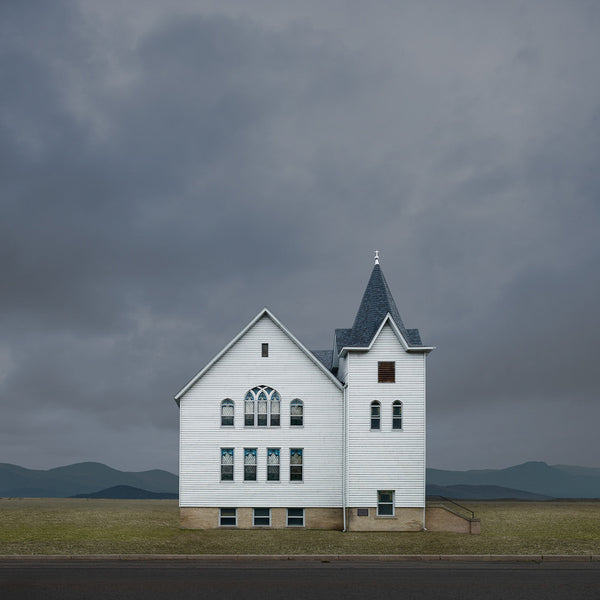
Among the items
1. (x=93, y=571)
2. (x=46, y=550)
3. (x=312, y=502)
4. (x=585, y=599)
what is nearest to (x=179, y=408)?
(x=312, y=502)

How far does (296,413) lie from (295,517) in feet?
18.4

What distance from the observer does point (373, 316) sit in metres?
40.2

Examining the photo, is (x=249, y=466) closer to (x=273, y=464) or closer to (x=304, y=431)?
(x=273, y=464)

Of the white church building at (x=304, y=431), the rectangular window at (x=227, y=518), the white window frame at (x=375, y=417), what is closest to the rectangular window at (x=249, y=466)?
the white church building at (x=304, y=431)

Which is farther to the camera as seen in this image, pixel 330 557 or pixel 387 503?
pixel 387 503

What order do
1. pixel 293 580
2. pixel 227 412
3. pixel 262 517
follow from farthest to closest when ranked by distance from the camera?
pixel 227 412
pixel 262 517
pixel 293 580

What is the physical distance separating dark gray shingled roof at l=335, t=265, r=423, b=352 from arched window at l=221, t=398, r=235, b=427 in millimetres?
7176

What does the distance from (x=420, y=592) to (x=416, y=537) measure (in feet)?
52.5

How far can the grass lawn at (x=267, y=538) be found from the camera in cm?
2758

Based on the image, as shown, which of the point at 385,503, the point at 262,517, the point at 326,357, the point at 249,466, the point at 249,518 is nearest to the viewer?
the point at 385,503

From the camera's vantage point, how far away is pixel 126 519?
44.2 meters

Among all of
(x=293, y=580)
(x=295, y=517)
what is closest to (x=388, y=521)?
(x=295, y=517)

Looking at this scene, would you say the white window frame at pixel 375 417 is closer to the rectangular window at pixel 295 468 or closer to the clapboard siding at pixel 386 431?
the clapboard siding at pixel 386 431

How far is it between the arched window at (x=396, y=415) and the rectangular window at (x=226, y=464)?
9.14 metres
